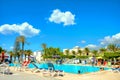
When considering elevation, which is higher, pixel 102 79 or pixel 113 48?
pixel 113 48

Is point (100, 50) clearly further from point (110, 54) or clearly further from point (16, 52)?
point (110, 54)

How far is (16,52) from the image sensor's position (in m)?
71.3

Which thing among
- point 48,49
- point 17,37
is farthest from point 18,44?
point 48,49

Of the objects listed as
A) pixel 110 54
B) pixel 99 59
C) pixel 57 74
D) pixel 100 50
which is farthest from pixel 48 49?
pixel 57 74

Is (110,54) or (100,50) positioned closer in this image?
(110,54)

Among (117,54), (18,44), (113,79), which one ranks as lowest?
(113,79)

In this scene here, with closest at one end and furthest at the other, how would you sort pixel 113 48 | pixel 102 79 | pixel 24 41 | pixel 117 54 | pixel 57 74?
pixel 102 79 < pixel 57 74 < pixel 117 54 < pixel 24 41 < pixel 113 48

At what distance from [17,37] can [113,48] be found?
37115 mm

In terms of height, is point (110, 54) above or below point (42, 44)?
below

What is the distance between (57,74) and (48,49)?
234 feet

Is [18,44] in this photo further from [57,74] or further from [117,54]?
[57,74]

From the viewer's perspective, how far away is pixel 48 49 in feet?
301

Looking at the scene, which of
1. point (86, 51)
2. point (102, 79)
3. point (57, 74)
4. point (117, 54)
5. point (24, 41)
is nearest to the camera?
point (102, 79)

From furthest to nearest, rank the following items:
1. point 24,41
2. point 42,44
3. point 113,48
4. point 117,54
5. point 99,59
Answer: point 42,44 → point 113,48 → point 24,41 → point 99,59 → point 117,54
